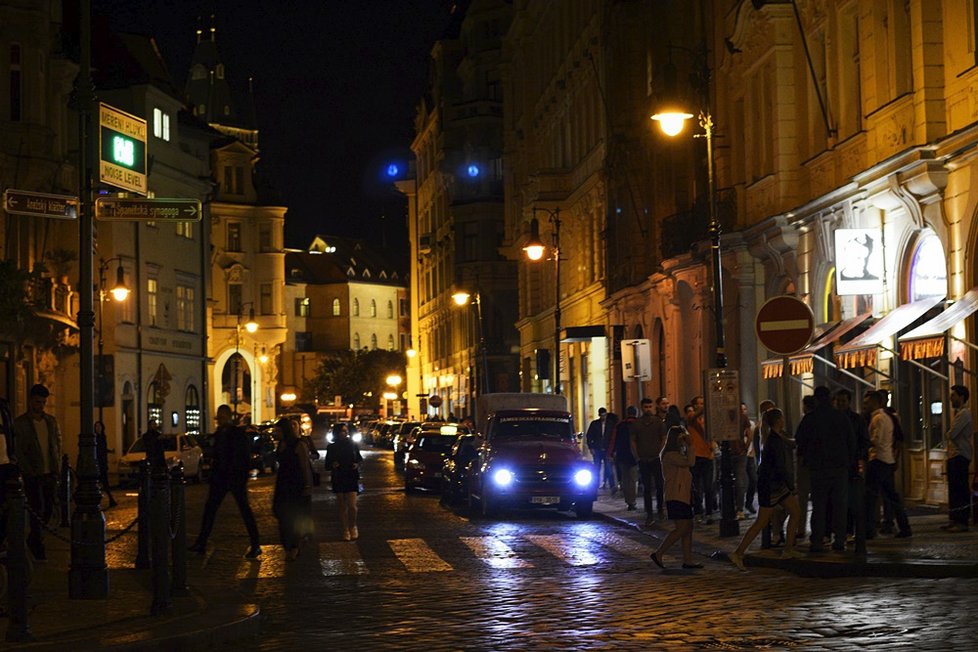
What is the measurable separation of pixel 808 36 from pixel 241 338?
72832mm

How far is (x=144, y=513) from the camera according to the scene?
18734 mm

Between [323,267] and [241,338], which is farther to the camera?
[323,267]

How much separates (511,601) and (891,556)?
4.84 meters

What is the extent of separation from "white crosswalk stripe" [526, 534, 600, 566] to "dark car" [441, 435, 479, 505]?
24.2 ft

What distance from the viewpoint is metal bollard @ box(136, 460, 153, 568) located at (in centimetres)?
1738

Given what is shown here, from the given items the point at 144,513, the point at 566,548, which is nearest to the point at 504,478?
the point at 566,548

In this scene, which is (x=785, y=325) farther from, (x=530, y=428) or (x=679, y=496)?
(x=530, y=428)

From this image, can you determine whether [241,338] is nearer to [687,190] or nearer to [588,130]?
[588,130]

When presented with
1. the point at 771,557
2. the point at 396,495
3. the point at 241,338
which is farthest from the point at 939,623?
the point at 241,338

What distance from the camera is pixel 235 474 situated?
23.1 meters

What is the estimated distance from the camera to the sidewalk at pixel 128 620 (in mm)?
12992

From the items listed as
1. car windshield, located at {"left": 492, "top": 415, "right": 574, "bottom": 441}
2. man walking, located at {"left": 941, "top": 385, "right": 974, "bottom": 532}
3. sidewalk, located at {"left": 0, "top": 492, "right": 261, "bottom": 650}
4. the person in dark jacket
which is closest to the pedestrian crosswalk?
the person in dark jacket

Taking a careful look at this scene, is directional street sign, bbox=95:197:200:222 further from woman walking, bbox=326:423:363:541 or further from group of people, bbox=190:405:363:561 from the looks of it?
woman walking, bbox=326:423:363:541

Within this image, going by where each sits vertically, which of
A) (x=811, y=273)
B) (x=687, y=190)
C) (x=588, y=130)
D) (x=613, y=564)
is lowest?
(x=613, y=564)
